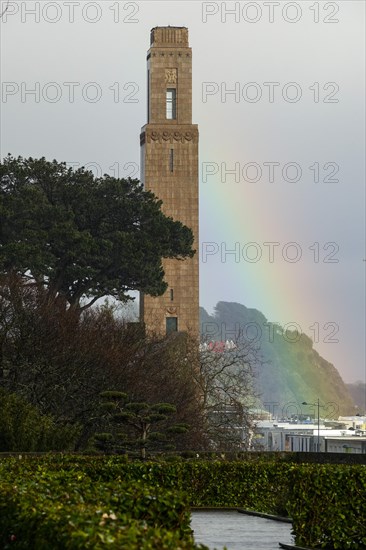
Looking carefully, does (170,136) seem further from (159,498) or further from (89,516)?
(89,516)

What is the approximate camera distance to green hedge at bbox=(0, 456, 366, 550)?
12.2m

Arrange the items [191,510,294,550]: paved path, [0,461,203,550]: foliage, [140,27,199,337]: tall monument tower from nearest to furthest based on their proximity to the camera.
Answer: [0,461,203,550]: foliage
[191,510,294,550]: paved path
[140,27,199,337]: tall monument tower

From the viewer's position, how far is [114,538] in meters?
11.2

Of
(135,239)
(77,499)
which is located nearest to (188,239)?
(135,239)

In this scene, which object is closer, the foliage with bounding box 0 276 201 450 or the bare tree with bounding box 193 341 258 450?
the foliage with bounding box 0 276 201 450

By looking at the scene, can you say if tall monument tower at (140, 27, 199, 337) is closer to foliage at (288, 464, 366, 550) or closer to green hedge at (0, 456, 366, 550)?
green hedge at (0, 456, 366, 550)

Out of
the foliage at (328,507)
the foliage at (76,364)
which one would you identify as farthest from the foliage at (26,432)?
the foliage at (328,507)

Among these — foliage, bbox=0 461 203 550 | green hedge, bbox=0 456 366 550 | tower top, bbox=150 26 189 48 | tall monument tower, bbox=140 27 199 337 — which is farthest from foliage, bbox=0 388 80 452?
tower top, bbox=150 26 189 48

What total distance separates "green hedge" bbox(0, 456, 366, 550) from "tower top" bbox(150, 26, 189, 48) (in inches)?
3993

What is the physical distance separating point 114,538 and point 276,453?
116ft

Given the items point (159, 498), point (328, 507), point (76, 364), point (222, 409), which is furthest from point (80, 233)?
Answer: point (159, 498)

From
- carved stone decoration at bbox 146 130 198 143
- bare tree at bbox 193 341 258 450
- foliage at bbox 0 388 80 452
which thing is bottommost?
foliage at bbox 0 388 80 452

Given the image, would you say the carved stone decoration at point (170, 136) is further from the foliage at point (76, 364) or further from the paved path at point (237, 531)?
the paved path at point (237, 531)

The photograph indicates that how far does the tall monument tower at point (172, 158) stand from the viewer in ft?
403
